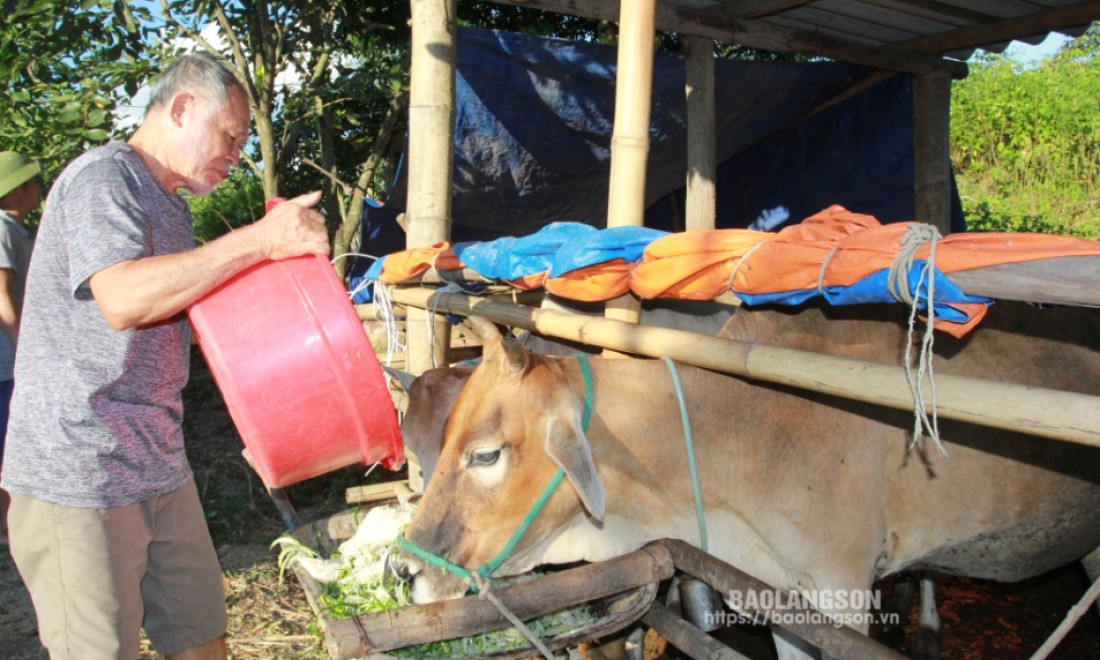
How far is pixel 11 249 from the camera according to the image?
4574 mm

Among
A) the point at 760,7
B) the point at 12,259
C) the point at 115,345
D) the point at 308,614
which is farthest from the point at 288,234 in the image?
the point at 12,259

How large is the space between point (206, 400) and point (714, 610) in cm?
642

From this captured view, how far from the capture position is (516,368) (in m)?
2.30

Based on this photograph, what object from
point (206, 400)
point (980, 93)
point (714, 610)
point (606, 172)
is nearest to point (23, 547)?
point (714, 610)

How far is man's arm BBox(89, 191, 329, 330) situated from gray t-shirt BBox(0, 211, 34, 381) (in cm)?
320

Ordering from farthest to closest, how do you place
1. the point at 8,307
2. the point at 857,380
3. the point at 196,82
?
the point at 8,307, the point at 196,82, the point at 857,380

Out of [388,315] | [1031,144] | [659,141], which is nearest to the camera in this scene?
[388,315]

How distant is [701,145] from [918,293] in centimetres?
283

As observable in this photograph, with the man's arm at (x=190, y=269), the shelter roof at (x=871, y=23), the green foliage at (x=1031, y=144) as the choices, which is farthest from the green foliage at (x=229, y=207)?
the green foliage at (x=1031, y=144)

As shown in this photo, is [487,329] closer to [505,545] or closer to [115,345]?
[505,545]

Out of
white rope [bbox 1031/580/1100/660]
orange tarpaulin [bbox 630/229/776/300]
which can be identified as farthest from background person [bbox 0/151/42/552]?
white rope [bbox 1031/580/1100/660]

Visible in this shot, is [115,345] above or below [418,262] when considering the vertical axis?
below

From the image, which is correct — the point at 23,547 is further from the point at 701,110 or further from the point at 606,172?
the point at 606,172

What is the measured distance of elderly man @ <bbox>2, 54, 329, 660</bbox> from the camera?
196 centimetres
